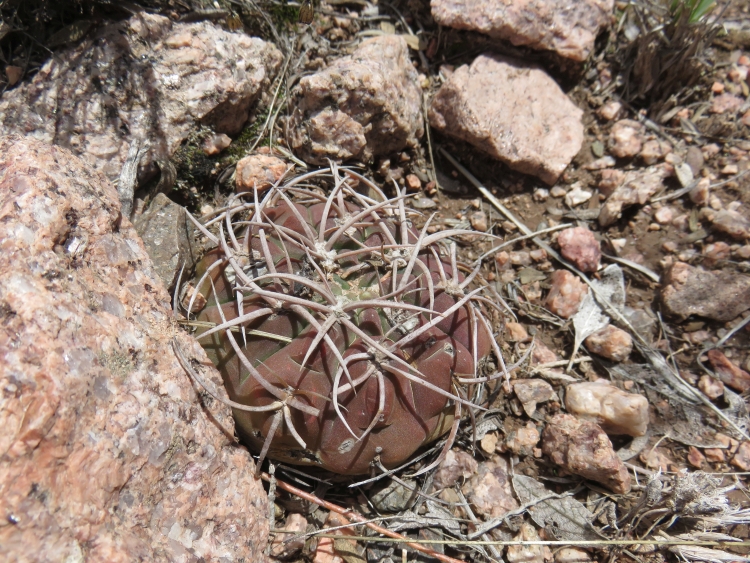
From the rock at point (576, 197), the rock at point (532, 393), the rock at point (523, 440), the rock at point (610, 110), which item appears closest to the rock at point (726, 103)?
the rock at point (610, 110)

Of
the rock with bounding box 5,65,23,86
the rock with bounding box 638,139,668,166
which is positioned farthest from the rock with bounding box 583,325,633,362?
the rock with bounding box 5,65,23,86

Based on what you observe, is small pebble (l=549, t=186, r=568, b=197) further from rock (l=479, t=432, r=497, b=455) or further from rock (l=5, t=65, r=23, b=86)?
rock (l=5, t=65, r=23, b=86)

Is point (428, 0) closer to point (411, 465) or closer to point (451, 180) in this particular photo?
point (451, 180)

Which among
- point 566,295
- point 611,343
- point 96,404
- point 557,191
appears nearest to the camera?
point 96,404

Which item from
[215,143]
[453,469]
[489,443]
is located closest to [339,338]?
[453,469]

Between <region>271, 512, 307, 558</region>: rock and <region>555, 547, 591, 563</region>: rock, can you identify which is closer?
<region>271, 512, 307, 558</region>: rock

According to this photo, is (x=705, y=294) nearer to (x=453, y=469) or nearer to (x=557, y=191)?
(x=557, y=191)
